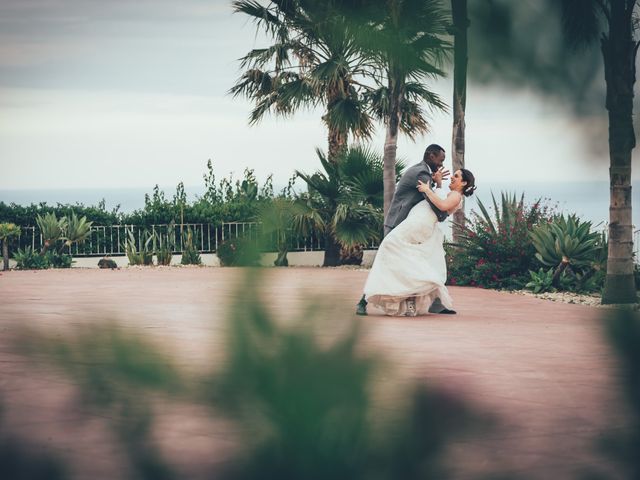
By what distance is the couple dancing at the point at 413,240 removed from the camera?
994 centimetres

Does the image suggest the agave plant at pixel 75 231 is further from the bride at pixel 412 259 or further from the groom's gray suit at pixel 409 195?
the groom's gray suit at pixel 409 195

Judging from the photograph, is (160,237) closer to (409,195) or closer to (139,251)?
(139,251)

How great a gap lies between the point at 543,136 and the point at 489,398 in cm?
29

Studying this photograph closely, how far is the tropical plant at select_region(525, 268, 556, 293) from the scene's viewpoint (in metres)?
14.5

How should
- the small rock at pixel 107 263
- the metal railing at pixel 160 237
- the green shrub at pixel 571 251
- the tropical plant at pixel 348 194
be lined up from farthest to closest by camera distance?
the metal railing at pixel 160 237 → the small rock at pixel 107 263 → the tropical plant at pixel 348 194 → the green shrub at pixel 571 251

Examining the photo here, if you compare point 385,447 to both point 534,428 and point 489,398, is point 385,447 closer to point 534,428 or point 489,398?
point 489,398

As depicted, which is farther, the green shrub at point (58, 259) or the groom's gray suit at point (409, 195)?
the green shrub at point (58, 259)

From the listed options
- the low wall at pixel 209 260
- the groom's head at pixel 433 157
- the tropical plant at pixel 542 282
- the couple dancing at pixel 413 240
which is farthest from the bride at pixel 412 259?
the low wall at pixel 209 260

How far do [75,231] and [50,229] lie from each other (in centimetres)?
58

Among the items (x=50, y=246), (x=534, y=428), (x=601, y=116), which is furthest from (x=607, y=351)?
(x=50, y=246)

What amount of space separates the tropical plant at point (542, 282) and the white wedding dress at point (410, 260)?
4.44m

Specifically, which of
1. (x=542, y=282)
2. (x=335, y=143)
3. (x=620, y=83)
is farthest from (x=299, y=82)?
(x=620, y=83)

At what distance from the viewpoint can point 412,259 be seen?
10250 millimetres

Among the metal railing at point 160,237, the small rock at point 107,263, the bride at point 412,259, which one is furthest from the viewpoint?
the metal railing at point 160,237
